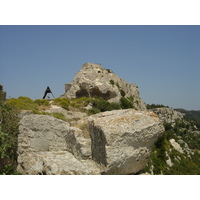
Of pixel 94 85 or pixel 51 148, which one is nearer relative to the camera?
pixel 51 148

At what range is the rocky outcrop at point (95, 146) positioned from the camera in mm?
5965

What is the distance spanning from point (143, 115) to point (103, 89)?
23127 mm

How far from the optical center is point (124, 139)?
6.09 m

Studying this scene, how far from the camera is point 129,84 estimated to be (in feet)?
130

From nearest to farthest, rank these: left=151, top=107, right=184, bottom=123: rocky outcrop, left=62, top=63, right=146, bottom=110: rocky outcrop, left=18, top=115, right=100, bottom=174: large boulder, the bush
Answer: left=18, top=115, right=100, bottom=174: large boulder < the bush < left=62, top=63, right=146, bottom=110: rocky outcrop < left=151, top=107, right=184, bottom=123: rocky outcrop

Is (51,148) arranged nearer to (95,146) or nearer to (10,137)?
(95,146)

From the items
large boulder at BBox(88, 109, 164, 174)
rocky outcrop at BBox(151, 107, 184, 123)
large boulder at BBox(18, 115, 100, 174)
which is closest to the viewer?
large boulder at BBox(88, 109, 164, 174)

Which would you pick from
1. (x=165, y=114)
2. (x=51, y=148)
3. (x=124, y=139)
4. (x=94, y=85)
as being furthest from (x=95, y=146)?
(x=165, y=114)

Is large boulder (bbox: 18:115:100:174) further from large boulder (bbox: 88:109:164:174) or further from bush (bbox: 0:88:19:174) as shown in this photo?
bush (bbox: 0:88:19:174)

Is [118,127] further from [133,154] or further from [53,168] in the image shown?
[53,168]

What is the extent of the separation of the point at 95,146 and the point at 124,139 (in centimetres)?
111

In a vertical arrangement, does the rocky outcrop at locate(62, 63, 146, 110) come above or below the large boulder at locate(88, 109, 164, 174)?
above

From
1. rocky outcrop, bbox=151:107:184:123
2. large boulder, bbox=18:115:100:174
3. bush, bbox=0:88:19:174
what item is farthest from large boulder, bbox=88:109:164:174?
rocky outcrop, bbox=151:107:184:123

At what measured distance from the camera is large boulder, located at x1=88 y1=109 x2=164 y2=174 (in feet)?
19.5
